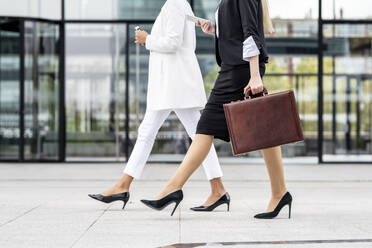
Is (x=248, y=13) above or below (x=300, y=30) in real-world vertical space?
below

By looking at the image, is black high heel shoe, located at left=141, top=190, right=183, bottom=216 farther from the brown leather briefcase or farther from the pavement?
the brown leather briefcase

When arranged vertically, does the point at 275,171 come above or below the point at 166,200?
above

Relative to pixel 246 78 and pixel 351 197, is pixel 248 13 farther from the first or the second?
pixel 351 197

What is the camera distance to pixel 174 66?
189 inches

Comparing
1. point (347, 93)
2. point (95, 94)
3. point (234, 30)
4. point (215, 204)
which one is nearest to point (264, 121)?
point (234, 30)

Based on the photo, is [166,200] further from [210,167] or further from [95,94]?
[95,94]

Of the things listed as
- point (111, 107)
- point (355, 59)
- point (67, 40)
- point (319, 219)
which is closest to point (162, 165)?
point (111, 107)

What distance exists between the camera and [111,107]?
12.0 meters

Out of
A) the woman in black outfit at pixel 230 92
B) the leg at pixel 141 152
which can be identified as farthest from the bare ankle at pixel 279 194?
the leg at pixel 141 152

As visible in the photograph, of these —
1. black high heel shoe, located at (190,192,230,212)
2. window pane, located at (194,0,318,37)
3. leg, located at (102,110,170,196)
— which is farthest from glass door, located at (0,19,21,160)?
black high heel shoe, located at (190,192,230,212)

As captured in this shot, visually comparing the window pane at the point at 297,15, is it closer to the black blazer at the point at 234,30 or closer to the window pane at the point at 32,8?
the window pane at the point at 32,8

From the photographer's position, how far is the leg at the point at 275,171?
4227 mm

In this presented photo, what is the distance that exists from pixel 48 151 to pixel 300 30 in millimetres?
5185

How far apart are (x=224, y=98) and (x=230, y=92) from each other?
56 mm
